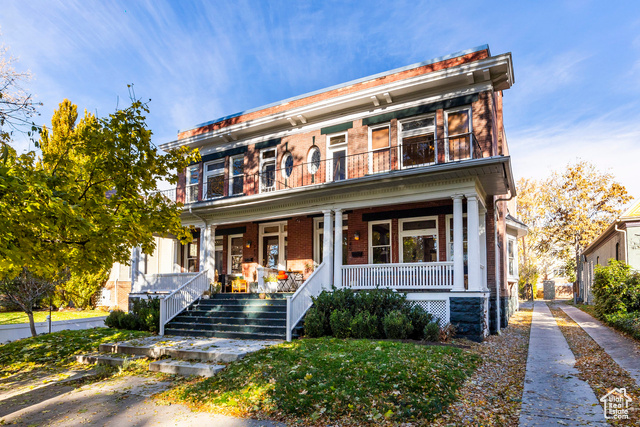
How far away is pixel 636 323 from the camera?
407 inches

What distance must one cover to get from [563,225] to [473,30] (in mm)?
24426

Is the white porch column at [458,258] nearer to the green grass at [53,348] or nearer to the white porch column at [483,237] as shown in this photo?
the white porch column at [483,237]

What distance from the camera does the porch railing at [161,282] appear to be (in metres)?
15.4

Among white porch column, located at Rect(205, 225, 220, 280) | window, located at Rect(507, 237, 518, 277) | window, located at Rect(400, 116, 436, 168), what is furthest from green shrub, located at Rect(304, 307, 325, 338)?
window, located at Rect(507, 237, 518, 277)

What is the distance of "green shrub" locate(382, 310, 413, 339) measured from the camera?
32.2ft

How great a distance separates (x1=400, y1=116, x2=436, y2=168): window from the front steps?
19.5ft

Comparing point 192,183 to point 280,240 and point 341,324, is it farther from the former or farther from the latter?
point 341,324

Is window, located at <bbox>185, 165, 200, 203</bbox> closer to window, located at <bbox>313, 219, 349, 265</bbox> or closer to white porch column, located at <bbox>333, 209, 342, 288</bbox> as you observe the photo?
window, located at <bbox>313, 219, 349, 265</bbox>

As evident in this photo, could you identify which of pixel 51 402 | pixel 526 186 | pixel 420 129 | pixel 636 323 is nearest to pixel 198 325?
pixel 51 402

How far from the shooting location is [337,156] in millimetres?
15180

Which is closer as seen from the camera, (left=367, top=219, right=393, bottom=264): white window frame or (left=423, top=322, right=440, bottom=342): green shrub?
(left=423, top=322, right=440, bottom=342): green shrub

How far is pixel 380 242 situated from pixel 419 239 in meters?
1.33

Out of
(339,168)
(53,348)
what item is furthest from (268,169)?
(53,348)

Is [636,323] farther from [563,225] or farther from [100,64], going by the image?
[563,225]
